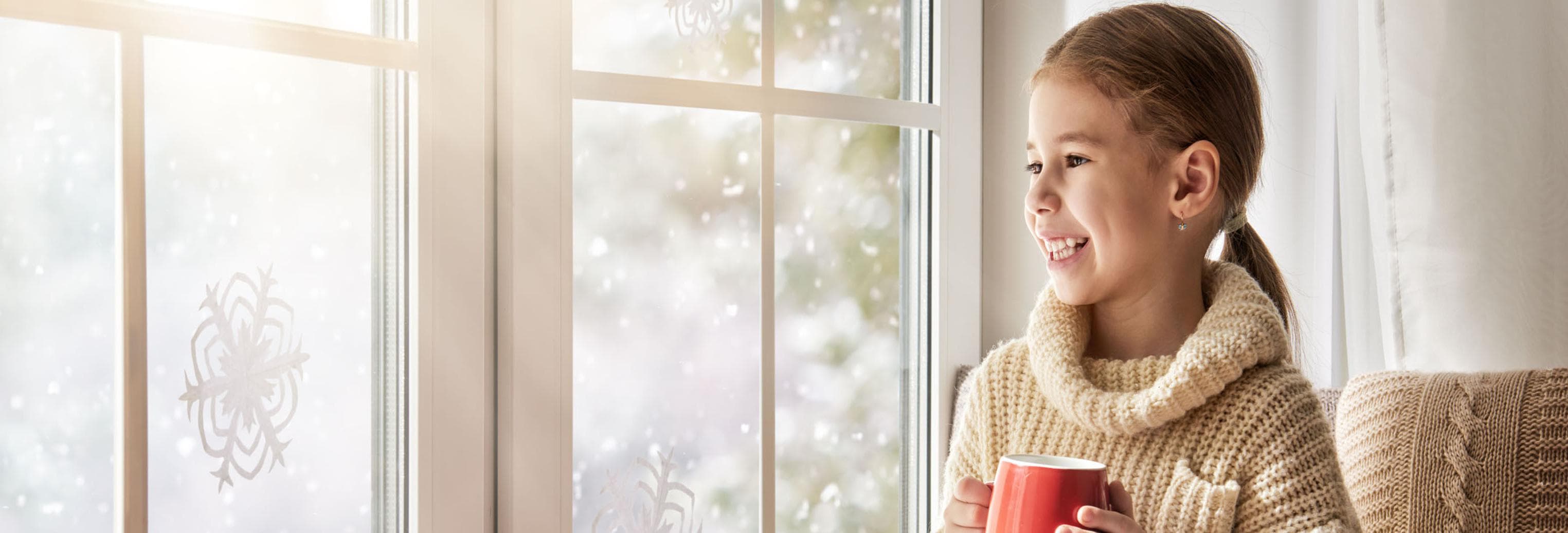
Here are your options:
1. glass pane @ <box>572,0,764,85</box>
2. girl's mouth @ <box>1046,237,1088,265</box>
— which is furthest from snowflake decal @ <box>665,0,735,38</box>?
girl's mouth @ <box>1046,237,1088,265</box>

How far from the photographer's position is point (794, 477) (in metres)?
1.42

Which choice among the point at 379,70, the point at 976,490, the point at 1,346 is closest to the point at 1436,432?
the point at 976,490

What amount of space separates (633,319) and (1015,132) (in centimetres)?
73

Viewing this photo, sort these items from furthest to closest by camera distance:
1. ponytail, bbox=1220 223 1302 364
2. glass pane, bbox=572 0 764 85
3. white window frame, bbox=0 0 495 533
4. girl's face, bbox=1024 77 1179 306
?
glass pane, bbox=572 0 764 85, white window frame, bbox=0 0 495 533, ponytail, bbox=1220 223 1302 364, girl's face, bbox=1024 77 1179 306

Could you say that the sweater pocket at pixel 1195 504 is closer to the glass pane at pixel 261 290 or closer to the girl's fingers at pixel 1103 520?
the girl's fingers at pixel 1103 520

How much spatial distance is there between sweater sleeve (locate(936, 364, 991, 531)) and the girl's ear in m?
0.25

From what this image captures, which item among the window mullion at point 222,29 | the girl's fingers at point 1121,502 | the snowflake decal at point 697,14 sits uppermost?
the snowflake decal at point 697,14

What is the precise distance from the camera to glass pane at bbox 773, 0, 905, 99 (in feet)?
4.49

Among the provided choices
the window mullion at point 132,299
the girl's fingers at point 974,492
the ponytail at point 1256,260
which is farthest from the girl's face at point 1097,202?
the window mullion at point 132,299

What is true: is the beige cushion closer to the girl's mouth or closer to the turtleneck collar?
the turtleneck collar

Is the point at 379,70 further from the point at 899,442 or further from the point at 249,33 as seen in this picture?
the point at 899,442

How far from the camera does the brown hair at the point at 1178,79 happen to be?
853mm

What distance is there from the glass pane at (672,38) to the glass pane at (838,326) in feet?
0.37

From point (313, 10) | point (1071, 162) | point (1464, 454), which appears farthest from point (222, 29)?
point (1464, 454)
